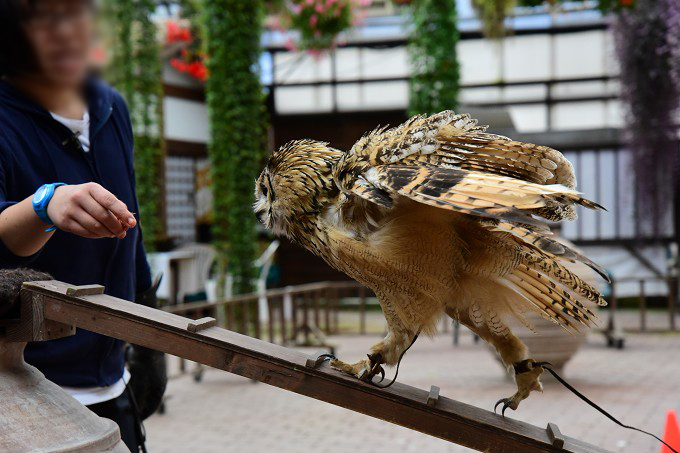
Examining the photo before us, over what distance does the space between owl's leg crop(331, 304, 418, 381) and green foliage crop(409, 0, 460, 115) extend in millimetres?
8286

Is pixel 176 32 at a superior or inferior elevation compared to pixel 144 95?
superior

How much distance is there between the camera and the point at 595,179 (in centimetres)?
1392

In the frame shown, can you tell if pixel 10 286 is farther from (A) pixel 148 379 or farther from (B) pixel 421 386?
(B) pixel 421 386

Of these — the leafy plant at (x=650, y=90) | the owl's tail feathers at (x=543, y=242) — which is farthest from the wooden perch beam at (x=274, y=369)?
the leafy plant at (x=650, y=90)

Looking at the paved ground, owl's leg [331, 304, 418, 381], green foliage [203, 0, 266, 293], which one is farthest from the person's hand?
green foliage [203, 0, 266, 293]

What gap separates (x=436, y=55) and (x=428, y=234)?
8657 millimetres

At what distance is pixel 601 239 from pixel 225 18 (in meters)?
8.28

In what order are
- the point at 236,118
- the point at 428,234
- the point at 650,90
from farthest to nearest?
the point at 650,90
the point at 236,118
the point at 428,234

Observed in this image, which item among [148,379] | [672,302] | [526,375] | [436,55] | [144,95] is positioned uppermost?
[436,55]

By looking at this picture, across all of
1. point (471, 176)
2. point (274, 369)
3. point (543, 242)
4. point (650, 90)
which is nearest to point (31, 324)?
point (274, 369)

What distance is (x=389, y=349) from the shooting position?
7.13 ft

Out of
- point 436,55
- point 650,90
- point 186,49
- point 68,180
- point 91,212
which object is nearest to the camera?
point 91,212

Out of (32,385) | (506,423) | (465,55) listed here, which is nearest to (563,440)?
(506,423)

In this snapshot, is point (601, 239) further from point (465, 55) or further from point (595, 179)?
point (465, 55)
